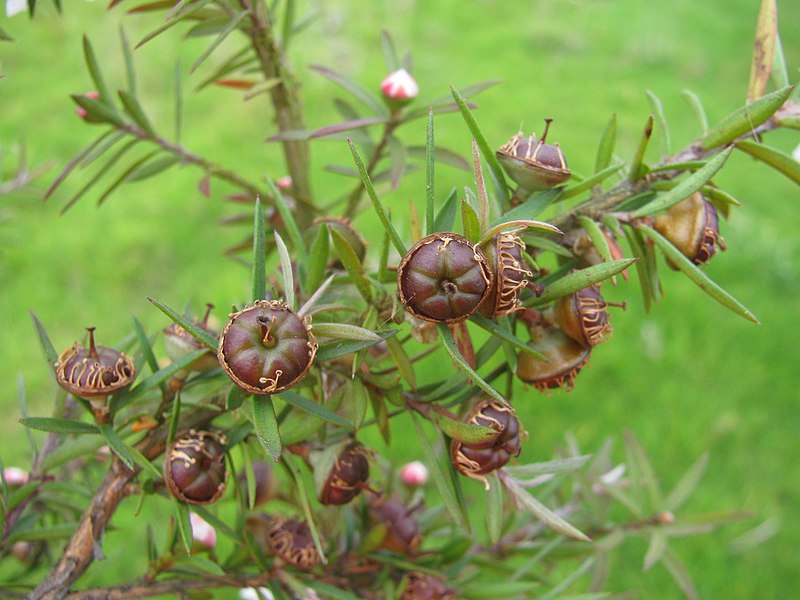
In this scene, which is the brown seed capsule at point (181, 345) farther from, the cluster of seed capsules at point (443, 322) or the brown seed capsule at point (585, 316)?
the brown seed capsule at point (585, 316)

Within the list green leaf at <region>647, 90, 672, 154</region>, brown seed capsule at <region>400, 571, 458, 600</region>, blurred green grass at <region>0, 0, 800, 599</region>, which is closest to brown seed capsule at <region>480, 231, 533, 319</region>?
green leaf at <region>647, 90, 672, 154</region>

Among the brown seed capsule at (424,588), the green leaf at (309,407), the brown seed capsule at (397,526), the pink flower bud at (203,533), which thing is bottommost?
the brown seed capsule at (424,588)

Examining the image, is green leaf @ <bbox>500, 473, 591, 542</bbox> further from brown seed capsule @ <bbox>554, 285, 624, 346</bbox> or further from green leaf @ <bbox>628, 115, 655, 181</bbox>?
green leaf @ <bbox>628, 115, 655, 181</bbox>

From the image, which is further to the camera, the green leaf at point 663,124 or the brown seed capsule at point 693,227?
the green leaf at point 663,124

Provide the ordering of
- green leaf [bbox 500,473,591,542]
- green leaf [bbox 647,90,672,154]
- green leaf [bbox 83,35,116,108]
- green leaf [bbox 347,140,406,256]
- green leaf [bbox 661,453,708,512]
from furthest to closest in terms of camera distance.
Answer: green leaf [bbox 661,453,708,512] → green leaf [bbox 83,35,116,108] → green leaf [bbox 647,90,672,154] → green leaf [bbox 500,473,591,542] → green leaf [bbox 347,140,406,256]

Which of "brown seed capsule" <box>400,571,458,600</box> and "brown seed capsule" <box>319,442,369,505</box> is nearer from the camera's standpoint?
"brown seed capsule" <box>319,442,369,505</box>

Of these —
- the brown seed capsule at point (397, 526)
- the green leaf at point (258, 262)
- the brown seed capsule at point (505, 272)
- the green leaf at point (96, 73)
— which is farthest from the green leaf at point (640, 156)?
the green leaf at point (96, 73)

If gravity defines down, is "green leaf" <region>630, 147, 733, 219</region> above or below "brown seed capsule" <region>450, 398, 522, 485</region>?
above

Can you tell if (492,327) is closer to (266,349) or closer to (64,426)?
(266,349)
